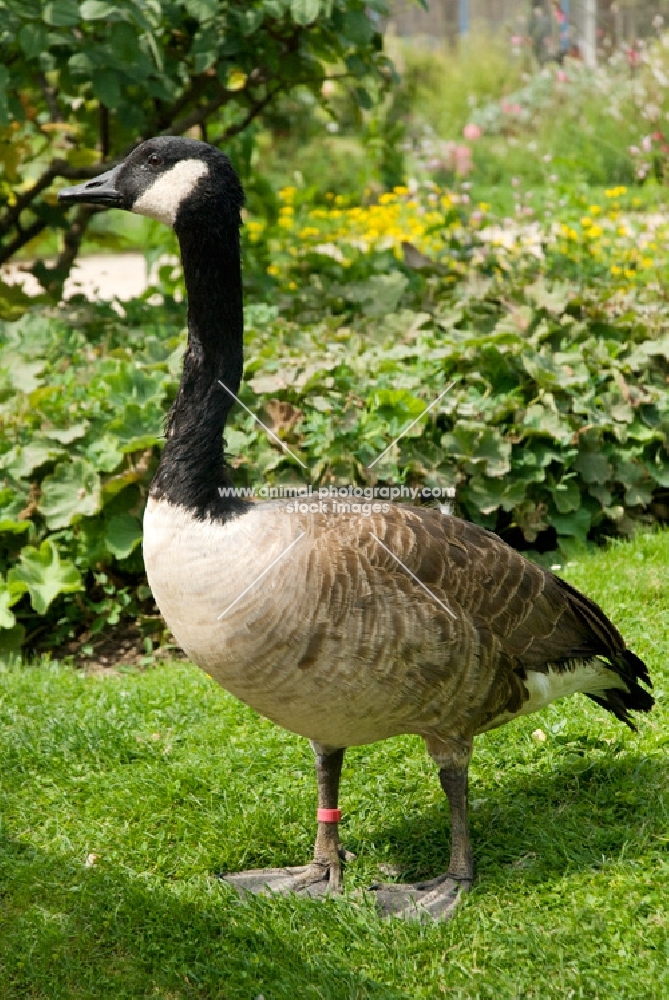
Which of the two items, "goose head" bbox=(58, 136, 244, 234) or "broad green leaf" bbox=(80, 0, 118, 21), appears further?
"broad green leaf" bbox=(80, 0, 118, 21)

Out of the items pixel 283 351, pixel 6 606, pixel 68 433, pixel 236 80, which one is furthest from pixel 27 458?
pixel 236 80

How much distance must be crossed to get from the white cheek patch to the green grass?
6.31 ft

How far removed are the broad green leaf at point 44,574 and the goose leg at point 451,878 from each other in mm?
2141

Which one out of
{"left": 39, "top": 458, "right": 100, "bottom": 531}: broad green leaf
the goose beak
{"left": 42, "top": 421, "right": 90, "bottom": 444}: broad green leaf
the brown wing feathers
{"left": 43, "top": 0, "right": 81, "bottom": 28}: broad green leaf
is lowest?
{"left": 39, "top": 458, "right": 100, "bottom": 531}: broad green leaf

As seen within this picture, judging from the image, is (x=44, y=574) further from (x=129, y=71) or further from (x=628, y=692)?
(x=129, y=71)

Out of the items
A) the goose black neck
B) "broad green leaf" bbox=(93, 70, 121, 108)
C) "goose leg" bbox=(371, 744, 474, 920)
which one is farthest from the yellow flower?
"goose leg" bbox=(371, 744, 474, 920)

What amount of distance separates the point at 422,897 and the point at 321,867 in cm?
34

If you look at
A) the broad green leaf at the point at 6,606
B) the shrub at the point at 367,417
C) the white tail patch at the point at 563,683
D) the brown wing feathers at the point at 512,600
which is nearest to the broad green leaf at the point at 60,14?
the shrub at the point at 367,417

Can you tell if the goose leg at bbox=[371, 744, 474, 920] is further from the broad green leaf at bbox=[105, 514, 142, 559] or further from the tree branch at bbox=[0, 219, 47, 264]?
the tree branch at bbox=[0, 219, 47, 264]

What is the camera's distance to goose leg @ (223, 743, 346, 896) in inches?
133

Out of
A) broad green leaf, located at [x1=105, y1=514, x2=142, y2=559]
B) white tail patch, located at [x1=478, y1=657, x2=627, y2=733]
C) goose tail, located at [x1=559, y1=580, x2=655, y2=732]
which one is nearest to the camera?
white tail patch, located at [x1=478, y1=657, x2=627, y2=733]

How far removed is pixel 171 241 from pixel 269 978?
561 cm

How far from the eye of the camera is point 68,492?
16.5 ft

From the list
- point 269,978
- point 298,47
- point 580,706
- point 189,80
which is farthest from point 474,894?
point 189,80
